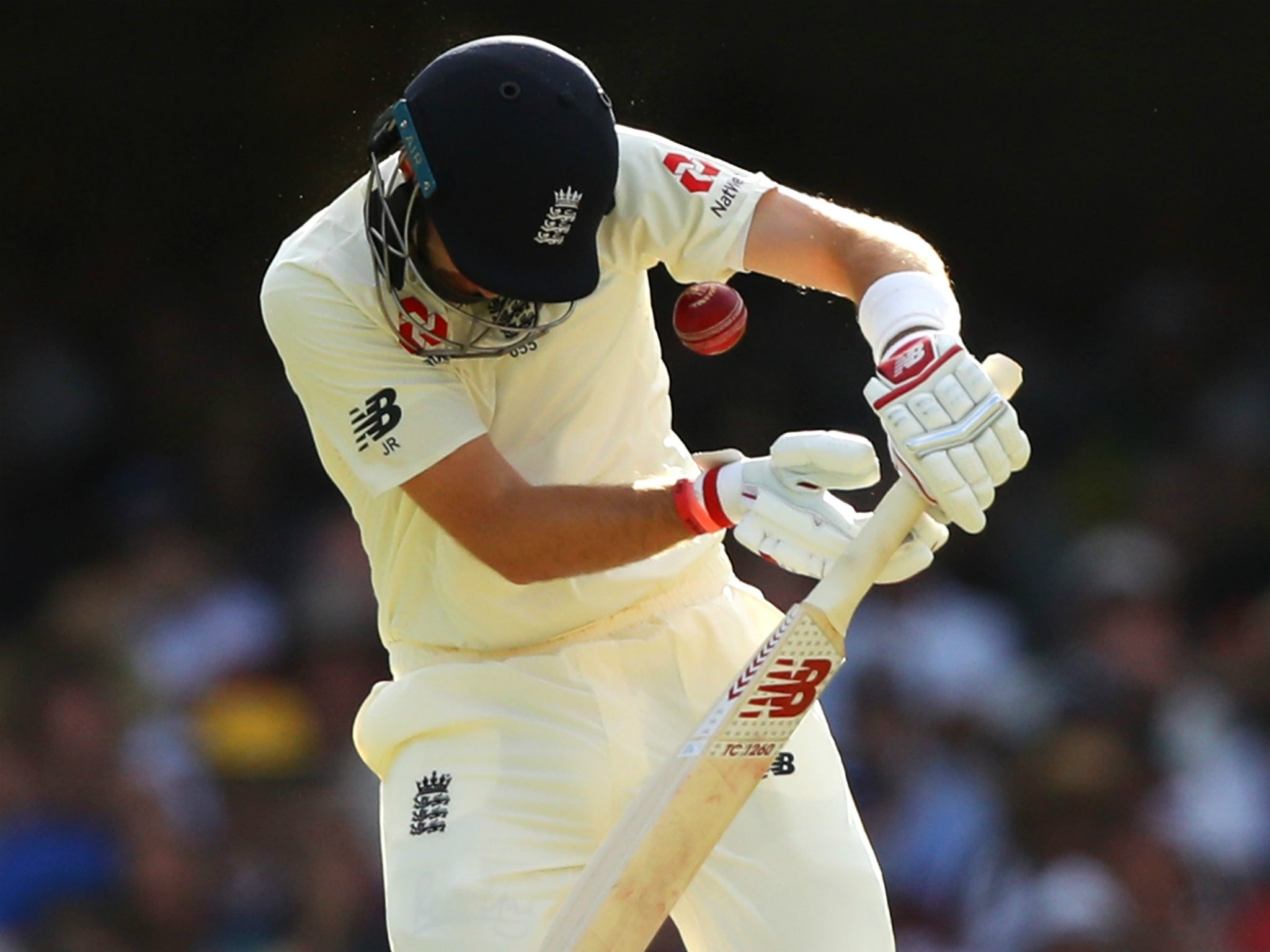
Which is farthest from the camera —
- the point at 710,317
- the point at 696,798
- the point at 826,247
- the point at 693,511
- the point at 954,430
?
the point at 710,317

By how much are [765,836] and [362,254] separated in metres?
0.98

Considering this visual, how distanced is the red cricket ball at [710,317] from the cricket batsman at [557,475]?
61 millimetres

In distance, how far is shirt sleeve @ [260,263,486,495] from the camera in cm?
261

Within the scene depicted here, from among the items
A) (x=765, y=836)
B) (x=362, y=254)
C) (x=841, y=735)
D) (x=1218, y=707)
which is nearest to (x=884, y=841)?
(x=841, y=735)

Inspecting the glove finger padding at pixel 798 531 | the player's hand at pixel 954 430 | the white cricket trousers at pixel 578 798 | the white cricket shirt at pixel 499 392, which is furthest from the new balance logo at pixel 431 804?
the player's hand at pixel 954 430

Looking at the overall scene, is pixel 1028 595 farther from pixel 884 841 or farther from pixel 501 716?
pixel 501 716

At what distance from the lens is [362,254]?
2648mm

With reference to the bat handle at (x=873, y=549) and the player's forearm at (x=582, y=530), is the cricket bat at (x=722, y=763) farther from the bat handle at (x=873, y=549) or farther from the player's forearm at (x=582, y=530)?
the player's forearm at (x=582, y=530)

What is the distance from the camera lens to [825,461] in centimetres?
244

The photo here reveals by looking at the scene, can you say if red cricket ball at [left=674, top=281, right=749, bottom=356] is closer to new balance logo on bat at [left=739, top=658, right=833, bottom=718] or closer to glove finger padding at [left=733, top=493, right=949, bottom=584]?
glove finger padding at [left=733, top=493, right=949, bottom=584]

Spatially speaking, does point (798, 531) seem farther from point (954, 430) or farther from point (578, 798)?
point (578, 798)

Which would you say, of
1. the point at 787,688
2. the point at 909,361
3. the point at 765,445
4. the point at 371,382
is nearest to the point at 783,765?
the point at 787,688

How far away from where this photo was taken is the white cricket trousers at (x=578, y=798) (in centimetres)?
257

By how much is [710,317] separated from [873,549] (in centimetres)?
54
